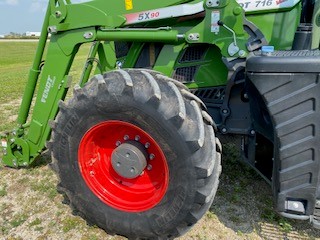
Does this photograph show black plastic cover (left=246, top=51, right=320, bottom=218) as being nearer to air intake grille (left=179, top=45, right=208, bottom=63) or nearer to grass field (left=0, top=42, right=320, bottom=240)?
grass field (left=0, top=42, right=320, bottom=240)

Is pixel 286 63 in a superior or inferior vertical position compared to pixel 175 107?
superior

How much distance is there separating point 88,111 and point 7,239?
143 cm

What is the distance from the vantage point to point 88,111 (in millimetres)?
2555

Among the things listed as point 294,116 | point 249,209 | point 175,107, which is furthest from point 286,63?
point 249,209

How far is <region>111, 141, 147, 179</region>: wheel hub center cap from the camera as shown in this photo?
262 centimetres

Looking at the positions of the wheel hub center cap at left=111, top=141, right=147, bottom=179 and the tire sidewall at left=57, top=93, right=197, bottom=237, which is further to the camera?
the wheel hub center cap at left=111, top=141, right=147, bottom=179

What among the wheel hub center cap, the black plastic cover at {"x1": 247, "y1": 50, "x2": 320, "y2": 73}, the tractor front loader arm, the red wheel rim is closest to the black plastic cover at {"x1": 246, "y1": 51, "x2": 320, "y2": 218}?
the black plastic cover at {"x1": 247, "y1": 50, "x2": 320, "y2": 73}

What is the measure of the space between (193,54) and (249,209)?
160 cm

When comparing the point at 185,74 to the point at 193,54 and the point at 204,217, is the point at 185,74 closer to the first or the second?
the point at 193,54

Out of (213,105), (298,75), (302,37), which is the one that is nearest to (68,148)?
(213,105)

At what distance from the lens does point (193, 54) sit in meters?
3.19

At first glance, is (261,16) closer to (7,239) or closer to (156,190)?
(156,190)

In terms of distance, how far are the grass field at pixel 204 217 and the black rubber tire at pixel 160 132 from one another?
397 millimetres

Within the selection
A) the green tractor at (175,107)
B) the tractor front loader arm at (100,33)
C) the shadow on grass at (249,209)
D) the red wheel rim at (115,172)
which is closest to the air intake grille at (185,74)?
the green tractor at (175,107)
